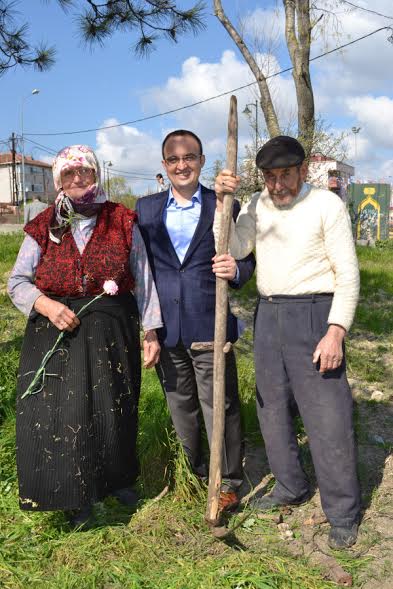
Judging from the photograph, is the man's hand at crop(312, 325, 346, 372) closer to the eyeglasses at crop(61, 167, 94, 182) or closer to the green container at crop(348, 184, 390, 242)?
the eyeglasses at crop(61, 167, 94, 182)

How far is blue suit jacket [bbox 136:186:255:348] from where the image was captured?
294 centimetres

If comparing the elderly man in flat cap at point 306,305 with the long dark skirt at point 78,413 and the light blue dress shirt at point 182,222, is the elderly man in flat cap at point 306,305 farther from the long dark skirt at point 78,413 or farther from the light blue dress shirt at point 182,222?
→ the long dark skirt at point 78,413

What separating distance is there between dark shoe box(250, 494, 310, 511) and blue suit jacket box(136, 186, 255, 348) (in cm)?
94

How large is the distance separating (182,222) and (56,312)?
31.1 inches

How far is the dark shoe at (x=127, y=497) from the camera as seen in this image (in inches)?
126

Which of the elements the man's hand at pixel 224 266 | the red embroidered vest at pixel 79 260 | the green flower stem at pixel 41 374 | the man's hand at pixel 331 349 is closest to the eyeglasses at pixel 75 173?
the red embroidered vest at pixel 79 260

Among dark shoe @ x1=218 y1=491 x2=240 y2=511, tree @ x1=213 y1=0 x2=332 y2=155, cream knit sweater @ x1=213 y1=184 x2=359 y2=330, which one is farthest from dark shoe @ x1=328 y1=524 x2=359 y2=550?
tree @ x1=213 y1=0 x2=332 y2=155

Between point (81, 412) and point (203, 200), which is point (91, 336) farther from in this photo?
point (203, 200)

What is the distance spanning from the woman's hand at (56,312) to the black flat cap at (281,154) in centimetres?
110

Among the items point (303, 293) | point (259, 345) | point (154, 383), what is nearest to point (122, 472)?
point (259, 345)

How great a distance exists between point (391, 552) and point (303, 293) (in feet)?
4.17

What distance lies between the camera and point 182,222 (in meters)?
3.01

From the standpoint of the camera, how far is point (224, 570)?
2564 millimetres

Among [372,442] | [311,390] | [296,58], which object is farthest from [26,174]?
[311,390]
